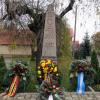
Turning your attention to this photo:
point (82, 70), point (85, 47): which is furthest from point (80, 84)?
point (85, 47)

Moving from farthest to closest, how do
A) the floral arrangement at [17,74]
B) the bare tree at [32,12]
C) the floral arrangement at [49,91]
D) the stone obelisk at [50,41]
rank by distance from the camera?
the bare tree at [32,12]
the stone obelisk at [50,41]
the floral arrangement at [17,74]
the floral arrangement at [49,91]

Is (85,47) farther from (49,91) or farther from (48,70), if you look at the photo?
(49,91)

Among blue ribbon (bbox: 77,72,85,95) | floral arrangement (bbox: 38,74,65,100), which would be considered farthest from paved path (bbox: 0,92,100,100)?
floral arrangement (bbox: 38,74,65,100)

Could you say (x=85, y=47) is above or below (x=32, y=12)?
below

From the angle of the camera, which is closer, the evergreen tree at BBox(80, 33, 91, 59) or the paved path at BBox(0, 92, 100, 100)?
the paved path at BBox(0, 92, 100, 100)

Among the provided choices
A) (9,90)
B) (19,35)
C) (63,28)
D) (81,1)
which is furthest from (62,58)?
(9,90)

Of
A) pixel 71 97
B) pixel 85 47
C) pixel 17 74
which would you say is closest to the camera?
pixel 71 97

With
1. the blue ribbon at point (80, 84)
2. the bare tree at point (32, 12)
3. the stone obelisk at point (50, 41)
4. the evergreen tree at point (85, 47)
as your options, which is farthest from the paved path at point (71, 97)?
the evergreen tree at point (85, 47)

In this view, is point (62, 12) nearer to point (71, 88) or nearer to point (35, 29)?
point (35, 29)

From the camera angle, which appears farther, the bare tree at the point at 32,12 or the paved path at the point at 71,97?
the bare tree at the point at 32,12

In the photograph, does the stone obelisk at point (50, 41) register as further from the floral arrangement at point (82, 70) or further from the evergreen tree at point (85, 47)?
the evergreen tree at point (85, 47)

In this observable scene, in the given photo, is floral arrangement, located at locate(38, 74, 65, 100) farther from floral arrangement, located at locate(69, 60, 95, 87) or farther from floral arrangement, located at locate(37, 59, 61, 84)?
floral arrangement, located at locate(69, 60, 95, 87)

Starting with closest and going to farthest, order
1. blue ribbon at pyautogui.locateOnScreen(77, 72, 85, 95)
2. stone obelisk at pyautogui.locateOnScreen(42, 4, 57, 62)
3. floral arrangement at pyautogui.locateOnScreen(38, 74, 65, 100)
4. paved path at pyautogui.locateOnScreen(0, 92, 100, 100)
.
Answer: floral arrangement at pyautogui.locateOnScreen(38, 74, 65, 100) < paved path at pyautogui.locateOnScreen(0, 92, 100, 100) < blue ribbon at pyautogui.locateOnScreen(77, 72, 85, 95) < stone obelisk at pyautogui.locateOnScreen(42, 4, 57, 62)

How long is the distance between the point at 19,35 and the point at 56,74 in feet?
12.0
